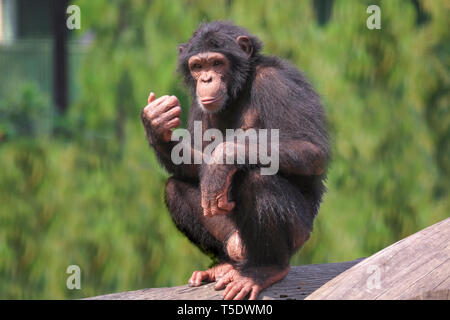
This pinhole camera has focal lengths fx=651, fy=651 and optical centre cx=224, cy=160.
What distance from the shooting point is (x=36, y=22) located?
1542cm

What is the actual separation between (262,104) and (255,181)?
0.51 m

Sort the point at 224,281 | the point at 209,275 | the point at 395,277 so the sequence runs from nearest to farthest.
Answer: the point at 395,277
the point at 224,281
the point at 209,275

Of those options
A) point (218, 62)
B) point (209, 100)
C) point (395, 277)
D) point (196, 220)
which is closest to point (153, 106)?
point (209, 100)

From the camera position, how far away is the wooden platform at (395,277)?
3117 millimetres

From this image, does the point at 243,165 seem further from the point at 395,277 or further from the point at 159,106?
the point at 395,277

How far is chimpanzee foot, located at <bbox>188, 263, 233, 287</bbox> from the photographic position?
12.9ft

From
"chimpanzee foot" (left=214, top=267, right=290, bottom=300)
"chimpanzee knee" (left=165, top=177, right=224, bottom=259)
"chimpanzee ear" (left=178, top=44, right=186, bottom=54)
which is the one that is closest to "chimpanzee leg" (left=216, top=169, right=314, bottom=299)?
"chimpanzee foot" (left=214, top=267, right=290, bottom=300)

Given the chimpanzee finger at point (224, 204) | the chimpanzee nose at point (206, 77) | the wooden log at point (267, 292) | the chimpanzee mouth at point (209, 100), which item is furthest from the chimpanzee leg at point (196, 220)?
the chimpanzee nose at point (206, 77)

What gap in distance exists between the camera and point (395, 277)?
3.19 meters

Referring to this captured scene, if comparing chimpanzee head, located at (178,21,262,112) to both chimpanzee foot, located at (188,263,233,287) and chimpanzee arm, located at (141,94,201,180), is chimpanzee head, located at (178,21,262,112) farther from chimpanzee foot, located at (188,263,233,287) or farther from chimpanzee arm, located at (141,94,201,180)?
chimpanzee foot, located at (188,263,233,287)

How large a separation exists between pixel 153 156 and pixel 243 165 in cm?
457

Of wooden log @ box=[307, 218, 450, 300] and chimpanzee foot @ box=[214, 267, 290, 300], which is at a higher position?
wooden log @ box=[307, 218, 450, 300]

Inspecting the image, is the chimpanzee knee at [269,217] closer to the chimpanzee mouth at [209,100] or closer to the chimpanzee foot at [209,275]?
the chimpanzee foot at [209,275]

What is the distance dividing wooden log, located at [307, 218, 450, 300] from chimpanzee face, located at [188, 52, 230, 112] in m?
1.27
